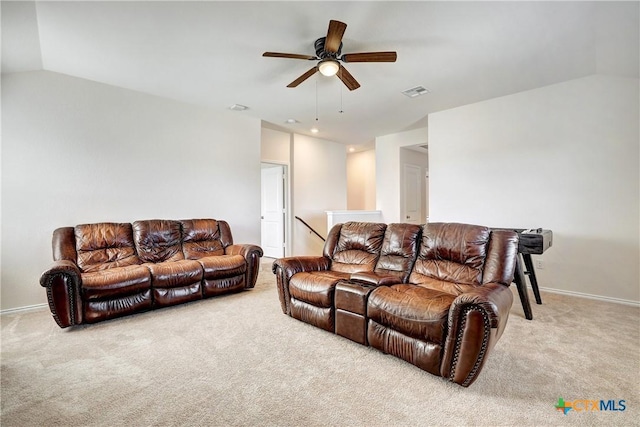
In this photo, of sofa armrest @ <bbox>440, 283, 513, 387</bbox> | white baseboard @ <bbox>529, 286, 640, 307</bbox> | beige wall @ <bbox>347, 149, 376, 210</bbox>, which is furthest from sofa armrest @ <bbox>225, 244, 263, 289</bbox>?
beige wall @ <bbox>347, 149, 376, 210</bbox>

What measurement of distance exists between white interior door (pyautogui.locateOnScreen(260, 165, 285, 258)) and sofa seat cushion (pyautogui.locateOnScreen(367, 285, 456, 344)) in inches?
169

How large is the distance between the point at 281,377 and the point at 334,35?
2.54 metres

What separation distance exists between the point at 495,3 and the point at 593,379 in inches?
108

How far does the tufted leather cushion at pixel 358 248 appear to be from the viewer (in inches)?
122

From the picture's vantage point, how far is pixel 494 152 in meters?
4.33

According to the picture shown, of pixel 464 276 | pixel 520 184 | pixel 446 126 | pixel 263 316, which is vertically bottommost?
pixel 263 316

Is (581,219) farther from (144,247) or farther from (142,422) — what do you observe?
(144,247)

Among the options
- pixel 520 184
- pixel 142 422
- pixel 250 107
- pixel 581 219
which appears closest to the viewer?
pixel 142 422

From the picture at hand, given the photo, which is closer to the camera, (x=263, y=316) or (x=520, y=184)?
(x=263, y=316)

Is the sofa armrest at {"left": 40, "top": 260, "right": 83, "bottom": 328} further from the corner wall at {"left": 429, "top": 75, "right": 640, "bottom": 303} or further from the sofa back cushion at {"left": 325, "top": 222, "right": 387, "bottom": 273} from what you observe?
the corner wall at {"left": 429, "top": 75, "right": 640, "bottom": 303}

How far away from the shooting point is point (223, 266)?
3.61m

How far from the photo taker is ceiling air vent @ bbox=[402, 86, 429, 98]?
388 cm

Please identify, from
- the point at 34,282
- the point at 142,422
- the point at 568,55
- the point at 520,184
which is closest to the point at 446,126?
the point at 520,184

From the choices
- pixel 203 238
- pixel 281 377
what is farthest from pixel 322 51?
pixel 203 238
